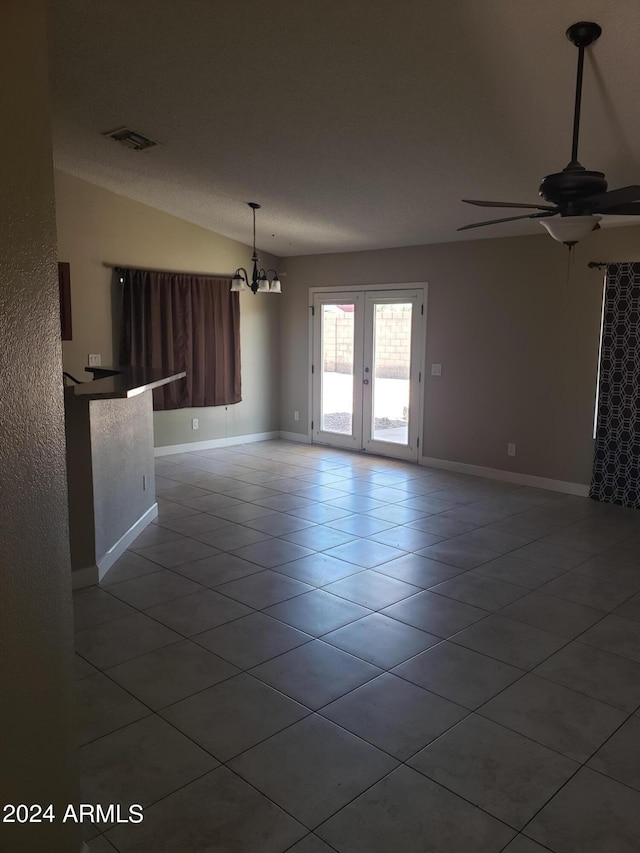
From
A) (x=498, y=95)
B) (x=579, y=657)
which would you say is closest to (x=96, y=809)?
(x=579, y=657)

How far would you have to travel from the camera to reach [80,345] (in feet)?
20.7

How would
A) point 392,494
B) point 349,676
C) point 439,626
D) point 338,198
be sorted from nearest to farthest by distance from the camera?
point 349,676 → point 439,626 → point 338,198 → point 392,494

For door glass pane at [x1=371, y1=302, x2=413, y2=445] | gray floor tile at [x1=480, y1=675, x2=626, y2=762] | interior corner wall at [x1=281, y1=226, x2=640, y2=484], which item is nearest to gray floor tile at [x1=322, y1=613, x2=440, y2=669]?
gray floor tile at [x1=480, y1=675, x2=626, y2=762]

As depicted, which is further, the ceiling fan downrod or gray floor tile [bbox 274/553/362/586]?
gray floor tile [bbox 274/553/362/586]

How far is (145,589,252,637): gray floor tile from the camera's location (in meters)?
3.25

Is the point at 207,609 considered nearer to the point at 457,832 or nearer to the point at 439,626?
the point at 439,626

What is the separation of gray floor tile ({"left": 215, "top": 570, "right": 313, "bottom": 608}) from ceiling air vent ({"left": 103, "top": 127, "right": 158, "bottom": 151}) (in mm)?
3274

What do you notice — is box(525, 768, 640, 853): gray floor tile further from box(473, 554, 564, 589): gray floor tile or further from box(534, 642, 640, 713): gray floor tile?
box(473, 554, 564, 589): gray floor tile

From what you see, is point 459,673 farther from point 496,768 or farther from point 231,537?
point 231,537

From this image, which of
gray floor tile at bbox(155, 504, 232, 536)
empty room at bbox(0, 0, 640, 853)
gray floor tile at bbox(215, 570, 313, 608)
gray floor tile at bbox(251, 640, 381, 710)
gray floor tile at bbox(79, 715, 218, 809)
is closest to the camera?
empty room at bbox(0, 0, 640, 853)

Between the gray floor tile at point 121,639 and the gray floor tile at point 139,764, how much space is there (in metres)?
0.56

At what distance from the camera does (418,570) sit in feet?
13.2

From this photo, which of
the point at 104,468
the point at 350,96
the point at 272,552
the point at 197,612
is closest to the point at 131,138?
the point at 350,96

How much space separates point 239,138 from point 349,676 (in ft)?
11.7
